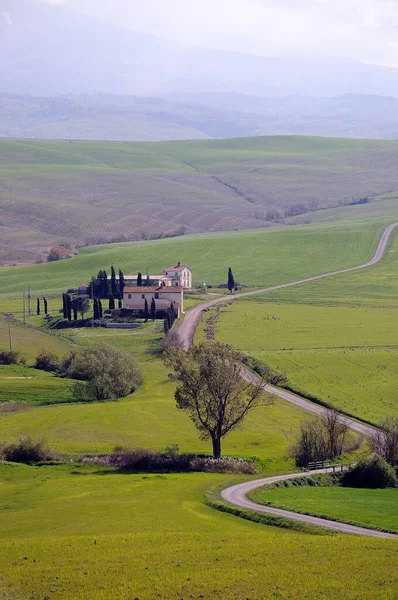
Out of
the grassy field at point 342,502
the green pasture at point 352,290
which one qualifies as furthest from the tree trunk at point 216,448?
the green pasture at point 352,290

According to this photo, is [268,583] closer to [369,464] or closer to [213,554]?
[213,554]

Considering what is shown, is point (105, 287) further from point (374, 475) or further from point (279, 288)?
point (374, 475)

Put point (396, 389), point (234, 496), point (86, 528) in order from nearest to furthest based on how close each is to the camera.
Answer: point (86, 528) < point (234, 496) < point (396, 389)

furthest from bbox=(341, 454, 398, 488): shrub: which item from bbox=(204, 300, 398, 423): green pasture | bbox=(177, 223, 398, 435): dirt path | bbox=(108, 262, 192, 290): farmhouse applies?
bbox=(108, 262, 192, 290): farmhouse

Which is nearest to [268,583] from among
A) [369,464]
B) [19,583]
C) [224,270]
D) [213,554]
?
[213,554]

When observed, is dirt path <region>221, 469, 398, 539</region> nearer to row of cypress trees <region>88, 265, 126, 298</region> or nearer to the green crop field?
the green crop field

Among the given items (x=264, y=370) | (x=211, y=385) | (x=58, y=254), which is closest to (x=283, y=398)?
(x=264, y=370)
